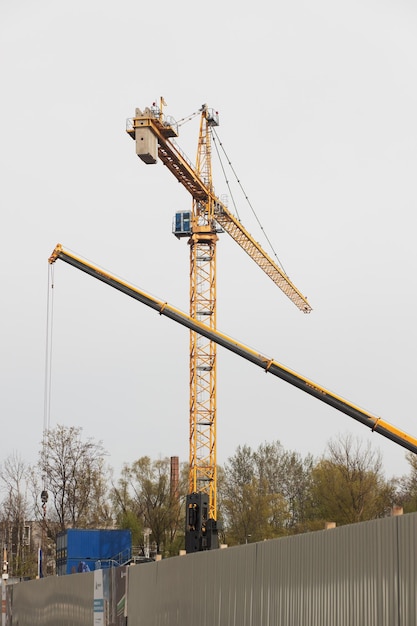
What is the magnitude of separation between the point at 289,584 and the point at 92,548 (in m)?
42.1

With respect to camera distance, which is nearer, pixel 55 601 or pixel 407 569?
pixel 407 569

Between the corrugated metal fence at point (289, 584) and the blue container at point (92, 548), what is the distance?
27.9 metres

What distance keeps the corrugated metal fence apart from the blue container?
27.9 m

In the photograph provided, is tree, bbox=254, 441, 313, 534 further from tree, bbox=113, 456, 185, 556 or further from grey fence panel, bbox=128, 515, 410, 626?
grey fence panel, bbox=128, 515, 410, 626

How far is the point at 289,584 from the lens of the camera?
15641mm

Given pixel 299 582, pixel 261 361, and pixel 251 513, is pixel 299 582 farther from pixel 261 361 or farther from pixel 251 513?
pixel 251 513

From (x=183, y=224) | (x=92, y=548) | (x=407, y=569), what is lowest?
(x=407, y=569)

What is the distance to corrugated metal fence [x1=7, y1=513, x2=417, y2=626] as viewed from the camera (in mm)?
12031

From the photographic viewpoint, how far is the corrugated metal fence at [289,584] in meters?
12.0

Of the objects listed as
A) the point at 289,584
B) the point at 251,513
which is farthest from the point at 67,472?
the point at 289,584

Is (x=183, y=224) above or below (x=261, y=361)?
above

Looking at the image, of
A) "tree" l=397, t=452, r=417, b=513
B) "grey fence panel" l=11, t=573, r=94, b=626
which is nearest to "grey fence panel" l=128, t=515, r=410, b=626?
"grey fence panel" l=11, t=573, r=94, b=626

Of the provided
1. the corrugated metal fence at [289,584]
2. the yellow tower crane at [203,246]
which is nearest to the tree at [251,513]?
the yellow tower crane at [203,246]

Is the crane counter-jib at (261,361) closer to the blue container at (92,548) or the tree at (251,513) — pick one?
the blue container at (92,548)
